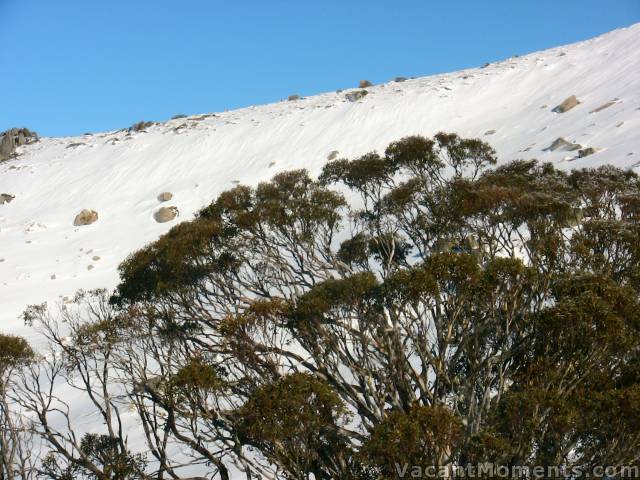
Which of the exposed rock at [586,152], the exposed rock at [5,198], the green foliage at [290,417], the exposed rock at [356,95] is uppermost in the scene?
the exposed rock at [356,95]

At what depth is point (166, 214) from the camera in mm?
35594

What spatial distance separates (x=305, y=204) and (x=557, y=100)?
30414 millimetres

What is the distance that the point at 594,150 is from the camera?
26.0 meters

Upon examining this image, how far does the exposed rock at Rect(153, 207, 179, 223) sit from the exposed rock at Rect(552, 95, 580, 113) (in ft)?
82.9

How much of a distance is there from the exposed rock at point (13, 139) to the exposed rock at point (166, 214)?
100 ft

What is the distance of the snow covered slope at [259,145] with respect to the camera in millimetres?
30469

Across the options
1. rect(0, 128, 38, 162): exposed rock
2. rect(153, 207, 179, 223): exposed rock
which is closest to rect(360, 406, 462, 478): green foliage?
rect(153, 207, 179, 223): exposed rock

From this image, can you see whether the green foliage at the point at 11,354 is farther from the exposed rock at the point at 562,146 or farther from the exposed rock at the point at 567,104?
the exposed rock at the point at 567,104

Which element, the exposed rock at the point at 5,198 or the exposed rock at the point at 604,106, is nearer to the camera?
the exposed rock at the point at 604,106

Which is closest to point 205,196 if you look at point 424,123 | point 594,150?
point 424,123

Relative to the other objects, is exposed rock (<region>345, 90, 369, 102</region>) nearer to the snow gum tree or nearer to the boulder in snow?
the boulder in snow

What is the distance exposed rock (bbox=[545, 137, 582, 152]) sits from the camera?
27.4m

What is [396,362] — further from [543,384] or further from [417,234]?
[417,234]

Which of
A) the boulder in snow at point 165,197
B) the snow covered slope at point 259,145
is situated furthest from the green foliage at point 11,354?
the boulder in snow at point 165,197
